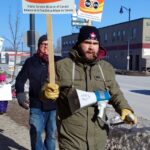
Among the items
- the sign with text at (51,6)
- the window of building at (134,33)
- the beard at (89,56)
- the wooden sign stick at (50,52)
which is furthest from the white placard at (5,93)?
the window of building at (134,33)

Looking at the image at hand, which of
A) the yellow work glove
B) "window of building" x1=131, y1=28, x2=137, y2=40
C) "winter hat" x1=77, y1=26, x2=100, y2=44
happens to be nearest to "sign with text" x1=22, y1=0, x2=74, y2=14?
"winter hat" x1=77, y1=26, x2=100, y2=44

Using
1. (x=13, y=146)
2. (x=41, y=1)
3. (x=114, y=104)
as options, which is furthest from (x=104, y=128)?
(x=13, y=146)

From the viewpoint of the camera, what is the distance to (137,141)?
5.75 metres

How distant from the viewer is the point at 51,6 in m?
4.44

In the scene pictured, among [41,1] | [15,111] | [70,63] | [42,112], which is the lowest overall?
[15,111]

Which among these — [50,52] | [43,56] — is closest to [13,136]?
[43,56]

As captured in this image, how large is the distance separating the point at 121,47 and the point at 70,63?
7034cm

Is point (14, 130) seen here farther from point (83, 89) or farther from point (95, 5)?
point (83, 89)

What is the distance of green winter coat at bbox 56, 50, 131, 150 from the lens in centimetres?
403

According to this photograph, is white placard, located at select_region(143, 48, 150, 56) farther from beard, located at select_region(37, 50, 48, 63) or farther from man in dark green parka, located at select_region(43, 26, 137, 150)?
man in dark green parka, located at select_region(43, 26, 137, 150)

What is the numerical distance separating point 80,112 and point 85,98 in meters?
0.15

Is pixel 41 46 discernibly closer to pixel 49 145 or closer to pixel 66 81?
pixel 49 145

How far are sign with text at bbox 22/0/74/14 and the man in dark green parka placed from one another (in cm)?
44

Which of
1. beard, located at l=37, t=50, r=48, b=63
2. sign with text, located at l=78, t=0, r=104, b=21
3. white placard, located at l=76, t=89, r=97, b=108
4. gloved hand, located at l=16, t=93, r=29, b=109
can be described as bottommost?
gloved hand, located at l=16, t=93, r=29, b=109
